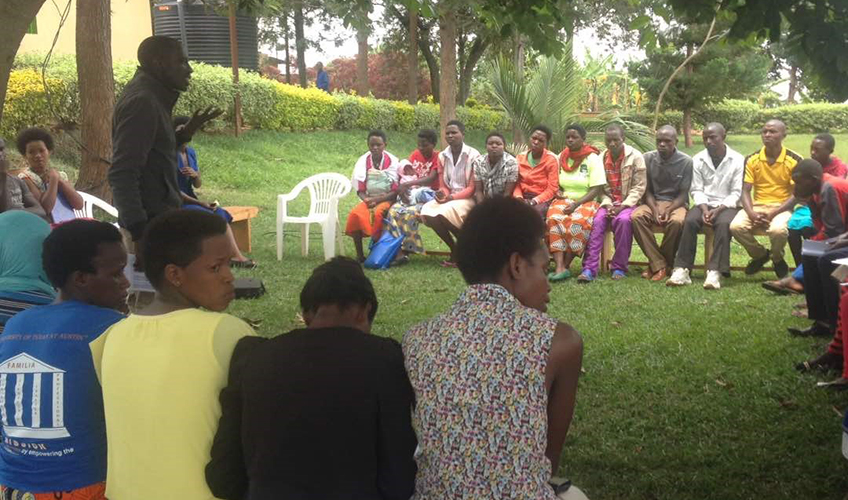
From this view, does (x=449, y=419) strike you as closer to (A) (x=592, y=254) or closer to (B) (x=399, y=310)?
(B) (x=399, y=310)

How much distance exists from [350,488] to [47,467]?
1.00 meters

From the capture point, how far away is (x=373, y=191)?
9727 mm

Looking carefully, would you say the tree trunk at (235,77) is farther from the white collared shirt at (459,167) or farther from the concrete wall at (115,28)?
the white collared shirt at (459,167)

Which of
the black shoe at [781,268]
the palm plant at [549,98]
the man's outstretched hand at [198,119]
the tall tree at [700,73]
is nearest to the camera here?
the man's outstretched hand at [198,119]

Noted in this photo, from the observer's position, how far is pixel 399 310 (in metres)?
7.06

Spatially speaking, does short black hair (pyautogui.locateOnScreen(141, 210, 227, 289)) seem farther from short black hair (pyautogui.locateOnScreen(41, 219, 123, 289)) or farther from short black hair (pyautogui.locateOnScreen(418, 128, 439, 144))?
short black hair (pyautogui.locateOnScreen(418, 128, 439, 144))

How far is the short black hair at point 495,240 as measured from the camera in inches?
90.4

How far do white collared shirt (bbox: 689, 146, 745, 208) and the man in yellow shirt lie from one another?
3.1 inches

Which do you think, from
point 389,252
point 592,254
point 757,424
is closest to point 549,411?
point 757,424

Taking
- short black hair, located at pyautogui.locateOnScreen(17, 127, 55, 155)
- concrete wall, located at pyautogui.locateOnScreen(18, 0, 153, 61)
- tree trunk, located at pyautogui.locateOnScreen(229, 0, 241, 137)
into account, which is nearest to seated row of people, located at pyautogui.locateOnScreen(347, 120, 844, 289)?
short black hair, located at pyautogui.locateOnScreen(17, 127, 55, 155)

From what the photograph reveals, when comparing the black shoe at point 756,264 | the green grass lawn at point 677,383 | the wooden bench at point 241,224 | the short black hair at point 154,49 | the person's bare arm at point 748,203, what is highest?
the short black hair at point 154,49

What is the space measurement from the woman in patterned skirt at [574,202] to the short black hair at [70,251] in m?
6.12

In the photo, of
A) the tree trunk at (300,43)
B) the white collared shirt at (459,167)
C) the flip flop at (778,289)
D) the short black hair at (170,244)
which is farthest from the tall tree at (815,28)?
the tree trunk at (300,43)

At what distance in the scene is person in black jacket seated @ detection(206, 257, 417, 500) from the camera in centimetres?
204
